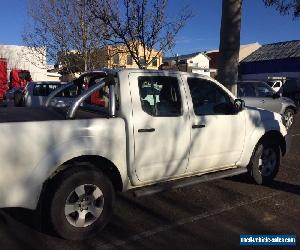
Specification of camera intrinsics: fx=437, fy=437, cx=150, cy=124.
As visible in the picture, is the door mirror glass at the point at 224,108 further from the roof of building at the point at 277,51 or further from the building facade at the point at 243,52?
the building facade at the point at 243,52

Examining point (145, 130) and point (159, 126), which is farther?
point (159, 126)

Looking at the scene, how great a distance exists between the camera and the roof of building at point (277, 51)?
50.8 meters

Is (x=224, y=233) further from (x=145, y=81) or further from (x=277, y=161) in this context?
(x=277, y=161)

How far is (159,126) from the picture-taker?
5.19m

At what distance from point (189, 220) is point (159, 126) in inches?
46.8

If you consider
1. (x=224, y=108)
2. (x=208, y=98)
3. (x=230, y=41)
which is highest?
(x=230, y=41)

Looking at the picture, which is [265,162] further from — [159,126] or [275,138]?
[159,126]

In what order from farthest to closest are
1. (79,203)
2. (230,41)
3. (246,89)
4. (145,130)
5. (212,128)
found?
(246,89) → (230,41) → (212,128) → (145,130) → (79,203)

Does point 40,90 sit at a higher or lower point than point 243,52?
lower

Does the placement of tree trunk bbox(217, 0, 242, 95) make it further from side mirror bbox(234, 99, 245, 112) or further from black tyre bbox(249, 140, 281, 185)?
side mirror bbox(234, 99, 245, 112)

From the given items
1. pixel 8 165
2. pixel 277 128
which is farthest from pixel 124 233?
pixel 277 128

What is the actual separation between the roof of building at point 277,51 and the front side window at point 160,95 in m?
47.1

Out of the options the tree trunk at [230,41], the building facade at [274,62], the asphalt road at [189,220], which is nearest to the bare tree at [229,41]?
the tree trunk at [230,41]

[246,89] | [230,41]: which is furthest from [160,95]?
[246,89]
